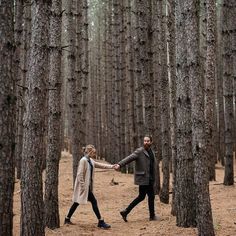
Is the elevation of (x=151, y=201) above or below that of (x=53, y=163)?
below

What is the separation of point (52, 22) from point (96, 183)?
27.2 feet

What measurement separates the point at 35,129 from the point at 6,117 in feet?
1.35

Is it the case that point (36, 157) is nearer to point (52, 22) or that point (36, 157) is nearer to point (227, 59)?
point (52, 22)

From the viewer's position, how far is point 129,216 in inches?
361

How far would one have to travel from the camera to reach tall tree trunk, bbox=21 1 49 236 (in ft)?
17.8

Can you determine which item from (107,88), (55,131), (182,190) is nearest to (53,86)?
(55,131)

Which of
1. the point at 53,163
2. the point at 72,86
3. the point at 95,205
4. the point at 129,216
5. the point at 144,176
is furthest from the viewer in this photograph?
the point at 72,86

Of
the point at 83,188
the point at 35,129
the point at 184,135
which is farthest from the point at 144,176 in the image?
the point at 35,129

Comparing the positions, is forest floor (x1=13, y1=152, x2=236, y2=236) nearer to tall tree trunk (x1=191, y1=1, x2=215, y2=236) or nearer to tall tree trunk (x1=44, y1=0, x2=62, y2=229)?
tall tree trunk (x1=44, y1=0, x2=62, y2=229)

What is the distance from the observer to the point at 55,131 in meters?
7.49

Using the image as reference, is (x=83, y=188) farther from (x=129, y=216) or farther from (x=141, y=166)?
(x=129, y=216)

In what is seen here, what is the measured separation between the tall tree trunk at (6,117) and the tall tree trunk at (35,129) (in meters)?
0.20

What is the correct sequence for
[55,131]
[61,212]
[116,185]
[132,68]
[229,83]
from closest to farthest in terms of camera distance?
[55,131]
[61,212]
[229,83]
[116,185]
[132,68]

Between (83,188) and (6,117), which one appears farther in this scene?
(83,188)
